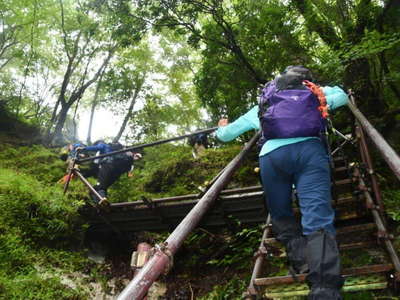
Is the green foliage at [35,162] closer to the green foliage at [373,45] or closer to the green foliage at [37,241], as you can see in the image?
the green foliage at [37,241]

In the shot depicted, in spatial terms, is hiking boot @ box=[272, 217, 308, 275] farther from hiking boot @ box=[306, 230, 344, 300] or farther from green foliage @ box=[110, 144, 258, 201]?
green foliage @ box=[110, 144, 258, 201]

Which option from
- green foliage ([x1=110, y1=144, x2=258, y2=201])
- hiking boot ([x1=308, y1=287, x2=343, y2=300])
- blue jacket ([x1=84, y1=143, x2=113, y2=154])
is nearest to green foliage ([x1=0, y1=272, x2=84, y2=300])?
hiking boot ([x1=308, y1=287, x2=343, y2=300])

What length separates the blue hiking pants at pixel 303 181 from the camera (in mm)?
2770

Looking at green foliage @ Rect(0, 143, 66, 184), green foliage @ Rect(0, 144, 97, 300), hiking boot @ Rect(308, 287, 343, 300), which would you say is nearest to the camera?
hiking boot @ Rect(308, 287, 343, 300)

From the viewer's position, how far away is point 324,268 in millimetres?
2400

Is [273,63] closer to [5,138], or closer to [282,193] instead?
[282,193]

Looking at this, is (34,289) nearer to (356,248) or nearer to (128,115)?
(356,248)

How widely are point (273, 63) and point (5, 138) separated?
12.1 m

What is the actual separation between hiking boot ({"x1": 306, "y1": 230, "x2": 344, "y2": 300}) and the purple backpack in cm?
100

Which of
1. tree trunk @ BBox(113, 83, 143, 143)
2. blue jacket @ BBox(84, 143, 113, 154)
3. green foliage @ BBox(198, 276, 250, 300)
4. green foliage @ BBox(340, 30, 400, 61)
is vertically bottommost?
green foliage @ BBox(198, 276, 250, 300)

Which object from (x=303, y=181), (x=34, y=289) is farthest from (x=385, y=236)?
(x=34, y=289)

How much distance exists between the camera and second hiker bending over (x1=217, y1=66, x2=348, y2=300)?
8.93 ft

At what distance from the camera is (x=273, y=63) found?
7.99m

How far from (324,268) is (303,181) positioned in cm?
84
